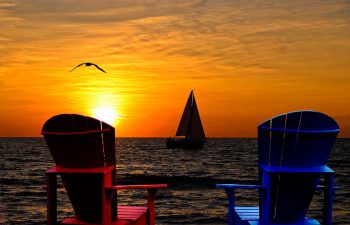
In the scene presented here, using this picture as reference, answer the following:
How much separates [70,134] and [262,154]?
259 centimetres

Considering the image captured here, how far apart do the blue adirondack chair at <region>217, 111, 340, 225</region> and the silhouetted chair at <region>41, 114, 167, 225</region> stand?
1915 millimetres

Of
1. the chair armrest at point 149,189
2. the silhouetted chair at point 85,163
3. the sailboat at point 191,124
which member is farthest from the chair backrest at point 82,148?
the sailboat at point 191,124

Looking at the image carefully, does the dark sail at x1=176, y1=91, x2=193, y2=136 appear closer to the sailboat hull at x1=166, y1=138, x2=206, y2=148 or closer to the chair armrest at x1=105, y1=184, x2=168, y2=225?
the sailboat hull at x1=166, y1=138, x2=206, y2=148

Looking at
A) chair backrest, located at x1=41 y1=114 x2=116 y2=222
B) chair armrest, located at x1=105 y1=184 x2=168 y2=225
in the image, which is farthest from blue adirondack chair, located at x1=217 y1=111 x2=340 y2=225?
chair backrest, located at x1=41 y1=114 x2=116 y2=222

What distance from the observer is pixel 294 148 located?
602 cm

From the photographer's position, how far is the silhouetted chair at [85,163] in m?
6.08

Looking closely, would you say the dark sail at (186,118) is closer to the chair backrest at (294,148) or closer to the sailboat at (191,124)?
the sailboat at (191,124)

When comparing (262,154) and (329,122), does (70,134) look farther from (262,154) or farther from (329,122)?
(329,122)

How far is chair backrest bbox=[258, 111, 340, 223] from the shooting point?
595 cm

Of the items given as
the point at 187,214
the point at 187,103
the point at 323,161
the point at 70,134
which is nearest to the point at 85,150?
the point at 70,134

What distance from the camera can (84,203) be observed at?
6.43 m

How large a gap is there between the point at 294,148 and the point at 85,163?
Result: 9.15 ft

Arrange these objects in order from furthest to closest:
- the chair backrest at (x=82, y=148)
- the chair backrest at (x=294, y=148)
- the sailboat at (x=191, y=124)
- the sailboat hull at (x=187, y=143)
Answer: the sailboat hull at (x=187, y=143) → the sailboat at (x=191, y=124) → the chair backrest at (x=82, y=148) → the chair backrest at (x=294, y=148)

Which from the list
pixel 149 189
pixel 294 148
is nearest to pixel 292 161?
pixel 294 148
